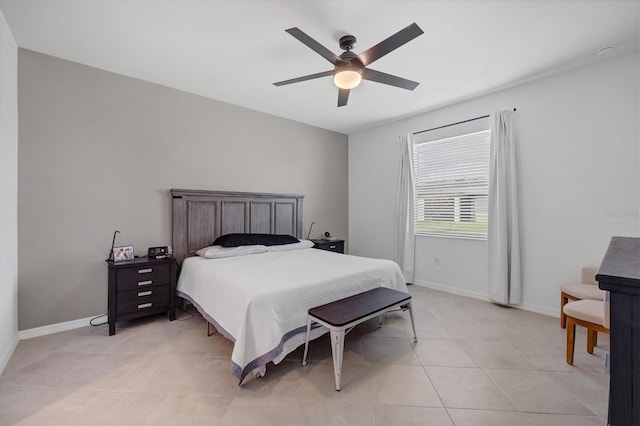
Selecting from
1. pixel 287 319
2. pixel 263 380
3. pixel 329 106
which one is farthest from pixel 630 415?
pixel 329 106

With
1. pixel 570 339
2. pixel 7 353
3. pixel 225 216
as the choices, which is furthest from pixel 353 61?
pixel 7 353

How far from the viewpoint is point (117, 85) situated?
3.03 metres

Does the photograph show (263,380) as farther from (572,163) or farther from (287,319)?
(572,163)

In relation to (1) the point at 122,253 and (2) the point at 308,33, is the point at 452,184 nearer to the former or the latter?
(2) the point at 308,33

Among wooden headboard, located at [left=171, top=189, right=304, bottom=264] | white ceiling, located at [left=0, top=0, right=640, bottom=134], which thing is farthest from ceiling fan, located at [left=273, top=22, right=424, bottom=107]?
wooden headboard, located at [left=171, top=189, right=304, bottom=264]

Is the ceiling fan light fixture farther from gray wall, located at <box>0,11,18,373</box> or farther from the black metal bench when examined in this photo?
gray wall, located at <box>0,11,18,373</box>

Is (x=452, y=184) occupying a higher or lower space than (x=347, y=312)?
higher

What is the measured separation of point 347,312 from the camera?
6.69 ft

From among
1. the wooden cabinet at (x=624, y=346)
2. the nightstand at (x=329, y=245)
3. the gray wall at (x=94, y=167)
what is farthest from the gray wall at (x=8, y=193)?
the wooden cabinet at (x=624, y=346)

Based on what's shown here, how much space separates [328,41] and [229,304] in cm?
246

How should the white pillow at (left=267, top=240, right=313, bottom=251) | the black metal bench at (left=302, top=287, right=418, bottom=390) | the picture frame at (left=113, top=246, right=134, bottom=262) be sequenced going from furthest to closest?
the white pillow at (left=267, top=240, right=313, bottom=251) < the picture frame at (left=113, top=246, right=134, bottom=262) < the black metal bench at (left=302, top=287, right=418, bottom=390)

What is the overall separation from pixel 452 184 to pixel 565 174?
127cm

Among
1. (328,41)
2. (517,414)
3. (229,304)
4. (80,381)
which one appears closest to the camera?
(517,414)

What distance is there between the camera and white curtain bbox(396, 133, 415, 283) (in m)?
4.42
